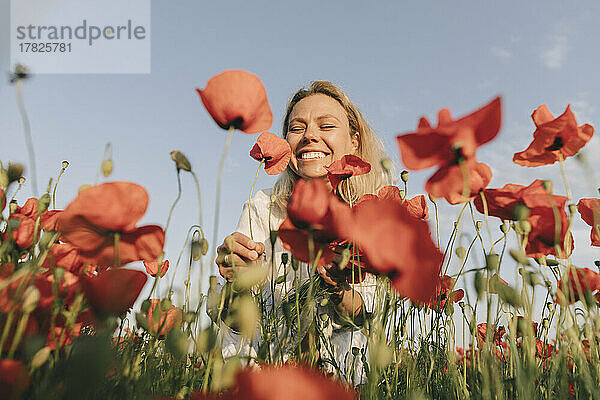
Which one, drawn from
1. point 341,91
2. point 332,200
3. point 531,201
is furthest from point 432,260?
point 341,91

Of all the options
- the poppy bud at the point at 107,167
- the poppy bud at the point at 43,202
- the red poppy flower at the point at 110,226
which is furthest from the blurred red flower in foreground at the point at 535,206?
the poppy bud at the point at 43,202

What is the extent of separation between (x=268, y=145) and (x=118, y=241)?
2.00 feet

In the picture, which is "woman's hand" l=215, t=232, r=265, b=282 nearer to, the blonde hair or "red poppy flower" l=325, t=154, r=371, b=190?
"red poppy flower" l=325, t=154, r=371, b=190

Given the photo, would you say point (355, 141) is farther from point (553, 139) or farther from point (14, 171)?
point (14, 171)

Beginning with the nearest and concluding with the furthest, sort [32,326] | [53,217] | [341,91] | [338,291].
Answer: [32,326]
[53,217]
[338,291]
[341,91]

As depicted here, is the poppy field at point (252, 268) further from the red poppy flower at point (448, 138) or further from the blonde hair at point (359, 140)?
the blonde hair at point (359, 140)

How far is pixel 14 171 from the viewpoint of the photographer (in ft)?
2.90

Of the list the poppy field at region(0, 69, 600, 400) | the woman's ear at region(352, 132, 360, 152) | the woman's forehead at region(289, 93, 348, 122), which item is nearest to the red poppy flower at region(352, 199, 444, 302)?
the poppy field at region(0, 69, 600, 400)

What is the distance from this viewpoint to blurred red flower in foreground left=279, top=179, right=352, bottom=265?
0.62 m

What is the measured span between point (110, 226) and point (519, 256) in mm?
607

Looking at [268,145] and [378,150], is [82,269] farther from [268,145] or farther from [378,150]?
[378,150]

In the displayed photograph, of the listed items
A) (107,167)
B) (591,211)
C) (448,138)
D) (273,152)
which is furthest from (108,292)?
(591,211)

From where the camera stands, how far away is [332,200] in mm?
637

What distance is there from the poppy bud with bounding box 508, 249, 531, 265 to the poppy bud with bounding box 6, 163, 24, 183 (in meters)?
0.92
